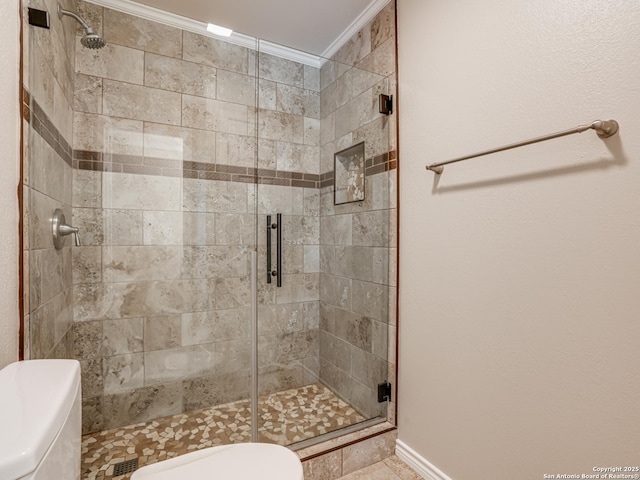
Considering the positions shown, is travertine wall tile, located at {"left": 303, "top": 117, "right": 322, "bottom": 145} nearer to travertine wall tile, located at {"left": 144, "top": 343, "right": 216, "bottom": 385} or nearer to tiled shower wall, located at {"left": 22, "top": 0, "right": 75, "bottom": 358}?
tiled shower wall, located at {"left": 22, "top": 0, "right": 75, "bottom": 358}

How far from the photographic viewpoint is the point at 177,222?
1858 millimetres

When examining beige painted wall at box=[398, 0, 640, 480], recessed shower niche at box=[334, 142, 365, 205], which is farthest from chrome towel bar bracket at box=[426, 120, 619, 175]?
recessed shower niche at box=[334, 142, 365, 205]

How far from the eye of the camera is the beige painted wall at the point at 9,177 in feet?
3.27

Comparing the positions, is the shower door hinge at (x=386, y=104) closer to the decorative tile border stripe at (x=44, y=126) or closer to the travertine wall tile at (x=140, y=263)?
the travertine wall tile at (x=140, y=263)

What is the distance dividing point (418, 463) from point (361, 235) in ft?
3.97

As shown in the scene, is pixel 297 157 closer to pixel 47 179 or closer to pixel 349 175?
pixel 349 175

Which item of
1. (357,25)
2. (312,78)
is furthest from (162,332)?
(357,25)

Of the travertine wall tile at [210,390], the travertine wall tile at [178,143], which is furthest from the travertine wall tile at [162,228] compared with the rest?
the travertine wall tile at [210,390]

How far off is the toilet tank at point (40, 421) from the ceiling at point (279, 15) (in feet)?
6.67

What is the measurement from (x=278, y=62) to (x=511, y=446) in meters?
2.38

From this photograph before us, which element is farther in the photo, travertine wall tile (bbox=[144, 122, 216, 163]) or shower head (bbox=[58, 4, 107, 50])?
travertine wall tile (bbox=[144, 122, 216, 163])

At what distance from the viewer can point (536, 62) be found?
3.73ft

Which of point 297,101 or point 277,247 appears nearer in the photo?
point 277,247

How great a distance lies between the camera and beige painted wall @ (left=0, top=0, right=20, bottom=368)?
996 mm
